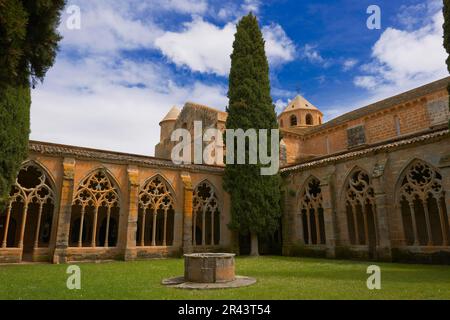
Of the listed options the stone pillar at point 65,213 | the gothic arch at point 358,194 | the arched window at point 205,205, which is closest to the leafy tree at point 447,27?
the gothic arch at point 358,194

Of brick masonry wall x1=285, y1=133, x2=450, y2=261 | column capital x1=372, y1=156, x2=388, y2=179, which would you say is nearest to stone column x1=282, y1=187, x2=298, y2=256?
brick masonry wall x1=285, y1=133, x2=450, y2=261

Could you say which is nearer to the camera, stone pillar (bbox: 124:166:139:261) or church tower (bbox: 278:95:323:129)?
stone pillar (bbox: 124:166:139:261)

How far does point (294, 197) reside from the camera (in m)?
17.4

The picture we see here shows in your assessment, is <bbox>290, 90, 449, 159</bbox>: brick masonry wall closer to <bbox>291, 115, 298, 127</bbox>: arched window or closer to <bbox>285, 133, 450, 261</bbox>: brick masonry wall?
<bbox>285, 133, 450, 261</bbox>: brick masonry wall

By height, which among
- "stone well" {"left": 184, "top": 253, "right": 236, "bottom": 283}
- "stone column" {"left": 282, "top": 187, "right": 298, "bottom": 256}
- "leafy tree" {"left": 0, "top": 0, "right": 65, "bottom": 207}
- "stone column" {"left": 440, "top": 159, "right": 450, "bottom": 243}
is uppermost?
Answer: "leafy tree" {"left": 0, "top": 0, "right": 65, "bottom": 207}

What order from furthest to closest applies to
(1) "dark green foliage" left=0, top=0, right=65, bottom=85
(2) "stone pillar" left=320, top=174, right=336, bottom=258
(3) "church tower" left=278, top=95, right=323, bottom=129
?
(3) "church tower" left=278, top=95, right=323, bottom=129 → (2) "stone pillar" left=320, top=174, right=336, bottom=258 → (1) "dark green foliage" left=0, top=0, right=65, bottom=85

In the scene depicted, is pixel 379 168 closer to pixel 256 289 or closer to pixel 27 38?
pixel 256 289

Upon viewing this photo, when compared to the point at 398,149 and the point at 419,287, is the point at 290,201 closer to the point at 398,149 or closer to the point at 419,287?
the point at 398,149

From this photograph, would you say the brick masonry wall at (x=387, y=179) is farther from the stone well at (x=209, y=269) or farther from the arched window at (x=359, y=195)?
the stone well at (x=209, y=269)

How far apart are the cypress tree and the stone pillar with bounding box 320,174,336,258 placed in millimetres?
2533

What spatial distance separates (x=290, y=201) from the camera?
1753cm

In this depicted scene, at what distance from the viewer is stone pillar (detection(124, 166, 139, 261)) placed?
13906 millimetres
